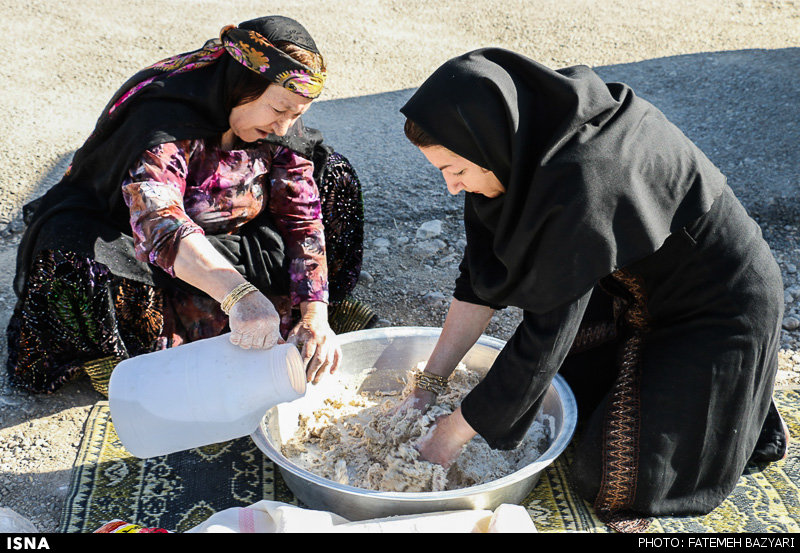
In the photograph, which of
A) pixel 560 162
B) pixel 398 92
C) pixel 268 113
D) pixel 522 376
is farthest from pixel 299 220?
pixel 398 92

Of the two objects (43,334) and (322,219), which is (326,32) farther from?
(43,334)

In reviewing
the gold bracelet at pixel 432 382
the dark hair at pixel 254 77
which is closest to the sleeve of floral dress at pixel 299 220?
the dark hair at pixel 254 77

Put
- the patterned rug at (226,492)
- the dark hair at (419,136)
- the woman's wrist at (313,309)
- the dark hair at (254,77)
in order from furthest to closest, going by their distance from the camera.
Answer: the woman's wrist at (313,309) → the dark hair at (254,77) → the patterned rug at (226,492) → the dark hair at (419,136)

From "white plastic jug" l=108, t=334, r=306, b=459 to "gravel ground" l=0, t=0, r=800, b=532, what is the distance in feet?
1.68

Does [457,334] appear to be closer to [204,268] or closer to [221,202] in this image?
[204,268]

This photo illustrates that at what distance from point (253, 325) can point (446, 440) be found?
0.64 metres

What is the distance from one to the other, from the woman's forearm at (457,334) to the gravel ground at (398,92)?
929 millimetres

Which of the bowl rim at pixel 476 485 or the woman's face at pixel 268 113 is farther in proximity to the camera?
the woman's face at pixel 268 113

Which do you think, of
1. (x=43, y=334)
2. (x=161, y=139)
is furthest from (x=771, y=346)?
(x=43, y=334)

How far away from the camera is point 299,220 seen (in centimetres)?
283

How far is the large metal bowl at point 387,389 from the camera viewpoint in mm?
1942

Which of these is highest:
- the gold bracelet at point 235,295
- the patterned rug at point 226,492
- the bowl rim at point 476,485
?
the gold bracelet at point 235,295

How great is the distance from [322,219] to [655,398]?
5.00 feet

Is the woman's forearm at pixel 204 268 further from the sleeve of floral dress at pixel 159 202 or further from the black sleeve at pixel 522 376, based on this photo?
the black sleeve at pixel 522 376
